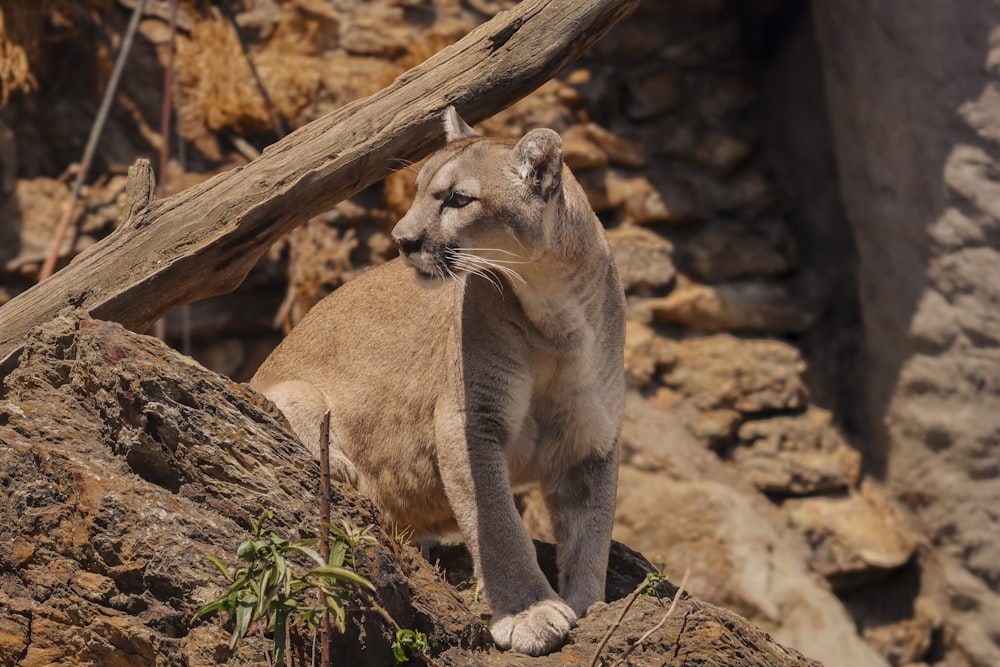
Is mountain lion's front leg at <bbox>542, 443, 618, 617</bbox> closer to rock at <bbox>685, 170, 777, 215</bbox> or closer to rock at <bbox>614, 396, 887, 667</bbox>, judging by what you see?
rock at <bbox>614, 396, 887, 667</bbox>

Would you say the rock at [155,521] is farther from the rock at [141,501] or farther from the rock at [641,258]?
the rock at [641,258]

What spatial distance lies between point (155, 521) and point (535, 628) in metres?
1.58

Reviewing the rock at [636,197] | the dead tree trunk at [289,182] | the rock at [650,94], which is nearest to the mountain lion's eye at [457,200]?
the dead tree trunk at [289,182]

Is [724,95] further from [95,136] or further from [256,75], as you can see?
[95,136]

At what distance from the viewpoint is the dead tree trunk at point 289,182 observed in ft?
17.1

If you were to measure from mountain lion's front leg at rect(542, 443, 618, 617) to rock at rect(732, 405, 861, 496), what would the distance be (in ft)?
13.9

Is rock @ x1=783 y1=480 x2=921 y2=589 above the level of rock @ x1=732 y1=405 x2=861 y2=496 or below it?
below

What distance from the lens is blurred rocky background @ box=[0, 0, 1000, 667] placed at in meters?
8.67

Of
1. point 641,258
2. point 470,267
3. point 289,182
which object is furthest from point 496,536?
point 641,258

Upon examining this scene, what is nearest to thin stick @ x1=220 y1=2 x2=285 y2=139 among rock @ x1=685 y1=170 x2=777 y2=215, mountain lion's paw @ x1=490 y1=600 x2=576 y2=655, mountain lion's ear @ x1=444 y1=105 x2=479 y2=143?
rock @ x1=685 y1=170 x2=777 y2=215

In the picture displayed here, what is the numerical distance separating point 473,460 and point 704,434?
465 cm

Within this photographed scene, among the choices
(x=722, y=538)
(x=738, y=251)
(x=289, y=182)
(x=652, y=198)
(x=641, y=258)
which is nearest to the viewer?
(x=289, y=182)

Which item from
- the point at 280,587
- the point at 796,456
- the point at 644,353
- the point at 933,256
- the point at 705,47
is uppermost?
the point at 705,47

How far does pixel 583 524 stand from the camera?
5176 millimetres
